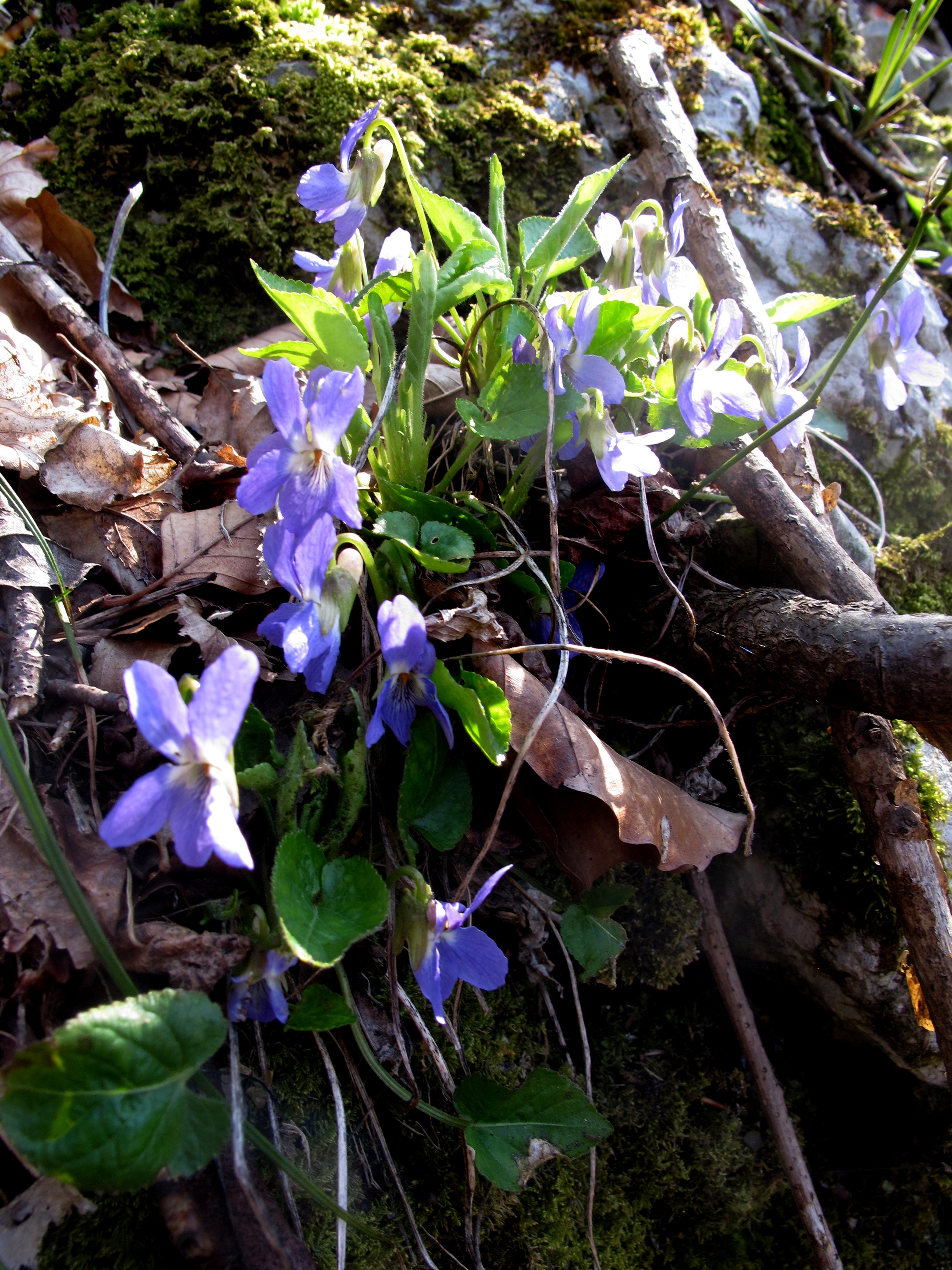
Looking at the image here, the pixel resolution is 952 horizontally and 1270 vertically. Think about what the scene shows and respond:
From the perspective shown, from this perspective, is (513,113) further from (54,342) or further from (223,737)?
(223,737)

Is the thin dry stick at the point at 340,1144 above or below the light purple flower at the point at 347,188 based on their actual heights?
below

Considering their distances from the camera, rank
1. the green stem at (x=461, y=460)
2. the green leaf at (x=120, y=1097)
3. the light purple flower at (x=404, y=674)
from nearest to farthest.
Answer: the green leaf at (x=120, y=1097) → the light purple flower at (x=404, y=674) → the green stem at (x=461, y=460)

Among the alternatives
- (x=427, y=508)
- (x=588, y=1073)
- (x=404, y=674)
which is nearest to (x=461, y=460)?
(x=427, y=508)

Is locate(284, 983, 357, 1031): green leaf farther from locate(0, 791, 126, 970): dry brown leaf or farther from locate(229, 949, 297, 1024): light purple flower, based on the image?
locate(0, 791, 126, 970): dry brown leaf

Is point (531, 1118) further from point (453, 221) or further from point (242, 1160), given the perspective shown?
point (453, 221)

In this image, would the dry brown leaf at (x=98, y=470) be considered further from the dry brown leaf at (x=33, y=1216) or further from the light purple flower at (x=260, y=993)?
the dry brown leaf at (x=33, y=1216)

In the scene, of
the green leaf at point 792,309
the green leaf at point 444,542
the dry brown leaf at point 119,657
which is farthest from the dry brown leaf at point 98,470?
the green leaf at point 792,309
